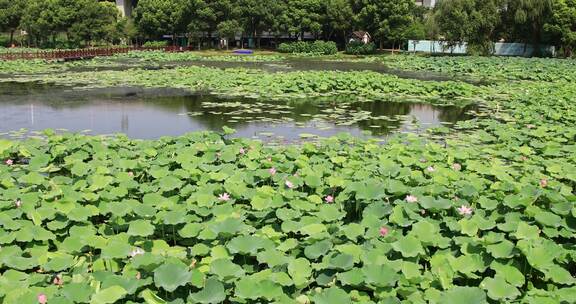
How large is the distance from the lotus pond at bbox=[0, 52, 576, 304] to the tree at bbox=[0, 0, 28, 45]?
41134 mm

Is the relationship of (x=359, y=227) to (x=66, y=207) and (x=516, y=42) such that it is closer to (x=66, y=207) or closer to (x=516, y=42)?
(x=66, y=207)

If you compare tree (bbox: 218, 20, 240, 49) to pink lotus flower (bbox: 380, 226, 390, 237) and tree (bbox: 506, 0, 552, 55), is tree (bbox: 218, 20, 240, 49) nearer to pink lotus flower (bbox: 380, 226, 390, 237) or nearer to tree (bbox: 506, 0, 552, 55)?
tree (bbox: 506, 0, 552, 55)

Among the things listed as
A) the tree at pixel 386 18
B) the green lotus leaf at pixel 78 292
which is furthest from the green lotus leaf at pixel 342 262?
the tree at pixel 386 18

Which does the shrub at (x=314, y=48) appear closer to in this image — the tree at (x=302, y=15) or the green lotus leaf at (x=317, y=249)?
the tree at (x=302, y=15)

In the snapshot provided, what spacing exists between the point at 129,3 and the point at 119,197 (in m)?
55.4

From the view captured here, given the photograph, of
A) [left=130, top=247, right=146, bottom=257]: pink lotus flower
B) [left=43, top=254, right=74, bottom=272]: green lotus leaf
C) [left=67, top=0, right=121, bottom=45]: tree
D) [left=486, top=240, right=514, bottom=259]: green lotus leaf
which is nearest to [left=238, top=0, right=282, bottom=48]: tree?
[left=67, top=0, right=121, bottom=45]: tree

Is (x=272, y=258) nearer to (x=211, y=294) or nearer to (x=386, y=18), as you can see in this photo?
(x=211, y=294)

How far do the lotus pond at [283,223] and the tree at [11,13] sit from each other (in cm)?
4113

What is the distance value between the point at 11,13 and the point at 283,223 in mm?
44775

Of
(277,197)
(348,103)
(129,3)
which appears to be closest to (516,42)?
(348,103)

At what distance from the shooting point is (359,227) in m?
2.97

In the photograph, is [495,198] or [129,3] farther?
[129,3]

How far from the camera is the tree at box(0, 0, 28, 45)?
40344mm

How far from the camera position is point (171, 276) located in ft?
7.66
